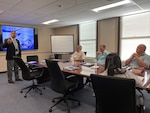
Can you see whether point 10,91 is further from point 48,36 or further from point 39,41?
point 48,36

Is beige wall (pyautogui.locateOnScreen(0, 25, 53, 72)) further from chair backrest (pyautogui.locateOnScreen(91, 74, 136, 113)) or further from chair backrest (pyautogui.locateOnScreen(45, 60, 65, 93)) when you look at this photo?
chair backrest (pyautogui.locateOnScreen(91, 74, 136, 113))

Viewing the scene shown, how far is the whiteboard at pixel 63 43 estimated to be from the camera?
6355mm

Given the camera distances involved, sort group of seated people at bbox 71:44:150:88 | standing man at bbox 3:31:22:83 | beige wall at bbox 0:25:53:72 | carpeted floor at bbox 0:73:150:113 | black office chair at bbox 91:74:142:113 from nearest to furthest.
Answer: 1. black office chair at bbox 91:74:142:113
2. group of seated people at bbox 71:44:150:88
3. carpeted floor at bbox 0:73:150:113
4. standing man at bbox 3:31:22:83
5. beige wall at bbox 0:25:53:72

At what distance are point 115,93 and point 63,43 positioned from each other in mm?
5268

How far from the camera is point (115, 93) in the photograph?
1.33m

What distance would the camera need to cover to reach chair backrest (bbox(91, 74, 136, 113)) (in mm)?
1238

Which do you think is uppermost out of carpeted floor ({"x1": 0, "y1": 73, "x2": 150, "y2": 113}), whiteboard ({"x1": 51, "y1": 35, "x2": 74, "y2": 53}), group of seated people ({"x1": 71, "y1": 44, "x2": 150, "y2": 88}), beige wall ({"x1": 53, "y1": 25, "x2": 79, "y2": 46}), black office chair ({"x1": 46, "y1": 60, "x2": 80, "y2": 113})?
beige wall ({"x1": 53, "y1": 25, "x2": 79, "y2": 46})

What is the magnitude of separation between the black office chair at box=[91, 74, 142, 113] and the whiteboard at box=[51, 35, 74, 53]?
5023mm

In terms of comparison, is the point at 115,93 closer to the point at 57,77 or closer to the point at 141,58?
Answer: the point at 57,77

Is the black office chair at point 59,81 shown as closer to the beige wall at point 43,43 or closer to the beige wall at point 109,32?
the beige wall at point 109,32

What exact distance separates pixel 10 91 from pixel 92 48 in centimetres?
389

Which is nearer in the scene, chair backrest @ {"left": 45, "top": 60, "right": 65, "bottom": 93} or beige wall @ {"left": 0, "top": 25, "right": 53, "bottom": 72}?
chair backrest @ {"left": 45, "top": 60, "right": 65, "bottom": 93}

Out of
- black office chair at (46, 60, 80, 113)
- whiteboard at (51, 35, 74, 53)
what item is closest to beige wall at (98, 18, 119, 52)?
whiteboard at (51, 35, 74, 53)

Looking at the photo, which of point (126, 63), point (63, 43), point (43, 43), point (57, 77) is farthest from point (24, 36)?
point (126, 63)
